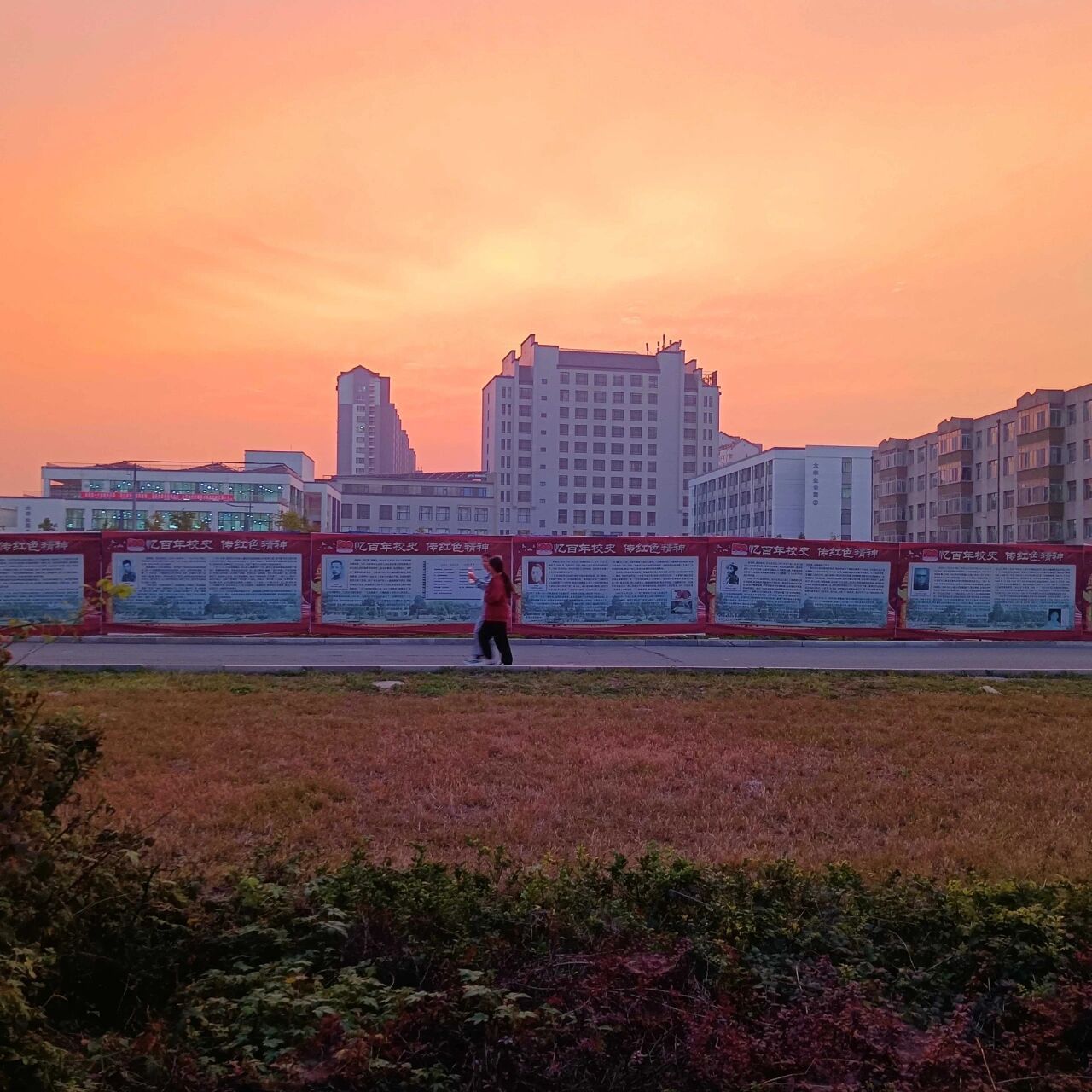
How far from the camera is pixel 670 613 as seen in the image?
1978 centimetres

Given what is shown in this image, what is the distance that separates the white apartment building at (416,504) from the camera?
131000mm

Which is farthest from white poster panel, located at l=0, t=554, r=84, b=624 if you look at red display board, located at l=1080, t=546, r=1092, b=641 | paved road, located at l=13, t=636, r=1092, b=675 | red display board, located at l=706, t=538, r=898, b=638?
red display board, located at l=1080, t=546, r=1092, b=641

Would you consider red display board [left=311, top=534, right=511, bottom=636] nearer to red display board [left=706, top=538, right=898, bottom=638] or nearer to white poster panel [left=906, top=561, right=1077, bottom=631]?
red display board [left=706, top=538, right=898, bottom=638]

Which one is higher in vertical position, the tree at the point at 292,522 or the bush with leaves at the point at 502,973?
the tree at the point at 292,522

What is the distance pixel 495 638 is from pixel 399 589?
5.43 meters

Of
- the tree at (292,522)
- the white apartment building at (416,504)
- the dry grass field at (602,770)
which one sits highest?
the white apartment building at (416,504)

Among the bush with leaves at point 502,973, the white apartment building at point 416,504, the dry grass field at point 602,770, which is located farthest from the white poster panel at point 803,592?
the white apartment building at point 416,504

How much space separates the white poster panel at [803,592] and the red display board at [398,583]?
4.36m

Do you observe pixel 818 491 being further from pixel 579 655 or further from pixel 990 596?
pixel 579 655

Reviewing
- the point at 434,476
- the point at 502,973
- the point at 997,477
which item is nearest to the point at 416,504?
the point at 434,476

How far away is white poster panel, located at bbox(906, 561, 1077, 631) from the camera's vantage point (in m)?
20.4

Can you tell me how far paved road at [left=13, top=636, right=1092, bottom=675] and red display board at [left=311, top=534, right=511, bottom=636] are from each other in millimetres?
1000

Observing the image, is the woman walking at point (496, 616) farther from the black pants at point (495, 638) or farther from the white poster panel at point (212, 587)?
the white poster panel at point (212, 587)

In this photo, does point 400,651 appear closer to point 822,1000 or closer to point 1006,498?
point 822,1000
